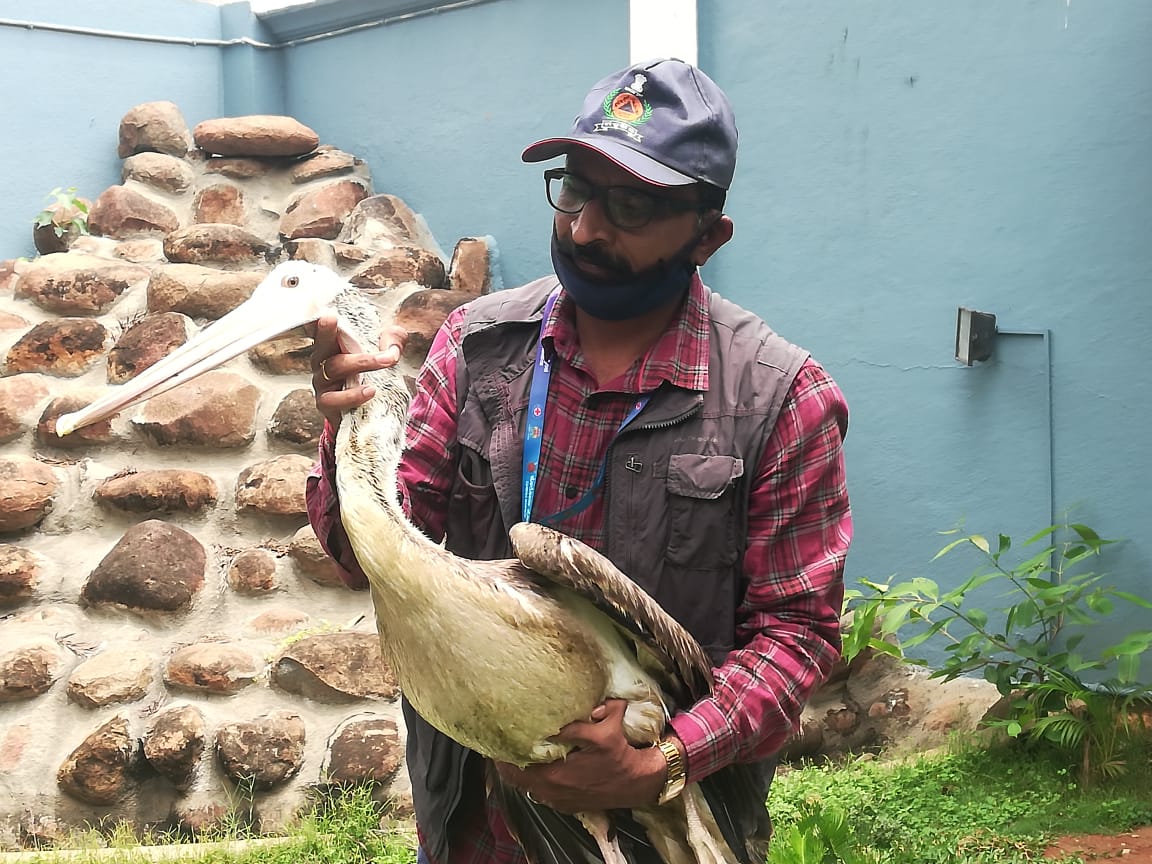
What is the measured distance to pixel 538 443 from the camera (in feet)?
6.94

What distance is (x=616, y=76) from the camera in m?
2.08

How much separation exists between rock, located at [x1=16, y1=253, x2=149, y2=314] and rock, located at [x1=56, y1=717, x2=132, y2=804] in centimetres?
234

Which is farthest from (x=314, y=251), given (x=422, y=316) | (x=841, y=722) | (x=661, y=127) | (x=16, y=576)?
(x=661, y=127)

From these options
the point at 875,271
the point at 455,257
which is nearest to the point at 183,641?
the point at 455,257

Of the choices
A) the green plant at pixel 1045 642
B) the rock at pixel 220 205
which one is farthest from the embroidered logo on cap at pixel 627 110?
the rock at pixel 220 205

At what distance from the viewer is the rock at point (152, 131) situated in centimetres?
658

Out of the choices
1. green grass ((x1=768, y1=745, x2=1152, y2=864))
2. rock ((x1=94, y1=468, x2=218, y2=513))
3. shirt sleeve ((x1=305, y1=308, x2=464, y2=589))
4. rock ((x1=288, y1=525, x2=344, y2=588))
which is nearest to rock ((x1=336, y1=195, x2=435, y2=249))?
rock ((x1=94, y1=468, x2=218, y2=513))

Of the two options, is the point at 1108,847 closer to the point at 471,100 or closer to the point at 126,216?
the point at 471,100

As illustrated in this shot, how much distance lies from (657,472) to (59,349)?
4310 mm

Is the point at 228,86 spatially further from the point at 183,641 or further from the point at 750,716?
the point at 750,716

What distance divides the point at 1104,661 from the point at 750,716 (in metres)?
3.17

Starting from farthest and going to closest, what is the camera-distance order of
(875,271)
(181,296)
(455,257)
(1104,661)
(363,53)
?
1. (363,53)
2. (455,257)
3. (181,296)
4. (875,271)
5. (1104,661)

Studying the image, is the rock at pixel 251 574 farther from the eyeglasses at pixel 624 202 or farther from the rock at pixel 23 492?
the eyeglasses at pixel 624 202

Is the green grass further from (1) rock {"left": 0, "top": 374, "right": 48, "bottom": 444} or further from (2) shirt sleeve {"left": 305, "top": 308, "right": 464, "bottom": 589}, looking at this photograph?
(1) rock {"left": 0, "top": 374, "right": 48, "bottom": 444}
